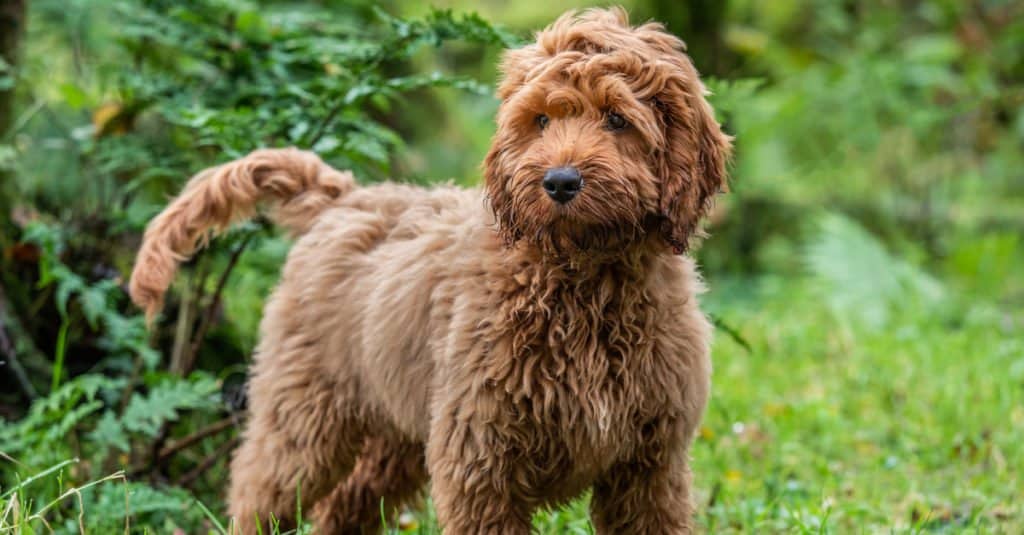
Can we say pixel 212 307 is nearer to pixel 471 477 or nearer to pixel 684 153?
pixel 471 477

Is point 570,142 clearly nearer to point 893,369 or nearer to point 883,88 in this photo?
point 893,369

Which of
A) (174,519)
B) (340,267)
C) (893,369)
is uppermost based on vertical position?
(340,267)

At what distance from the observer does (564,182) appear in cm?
297

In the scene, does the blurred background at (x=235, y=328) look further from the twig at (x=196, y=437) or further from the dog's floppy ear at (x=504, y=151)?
the dog's floppy ear at (x=504, y=151)

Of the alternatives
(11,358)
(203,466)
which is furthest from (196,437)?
(11,358)

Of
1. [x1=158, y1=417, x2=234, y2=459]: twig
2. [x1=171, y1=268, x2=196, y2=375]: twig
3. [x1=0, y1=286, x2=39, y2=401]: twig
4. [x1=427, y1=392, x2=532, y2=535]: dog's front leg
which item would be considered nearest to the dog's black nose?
[x1=427, y1=392, x2=532, y2=535]: dog's front leg

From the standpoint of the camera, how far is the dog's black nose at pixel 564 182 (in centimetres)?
297

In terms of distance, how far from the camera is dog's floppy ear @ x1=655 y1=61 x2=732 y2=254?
3150mm

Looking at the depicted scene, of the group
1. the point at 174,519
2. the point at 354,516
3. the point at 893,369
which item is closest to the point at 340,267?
the point at 354,516

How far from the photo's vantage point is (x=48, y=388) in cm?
530

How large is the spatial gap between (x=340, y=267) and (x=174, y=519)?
1453 millimetres

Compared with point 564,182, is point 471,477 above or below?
below

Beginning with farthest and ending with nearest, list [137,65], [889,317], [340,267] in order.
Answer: [889,317] < [137,65] < [340,267]

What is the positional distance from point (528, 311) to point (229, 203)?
136cm
